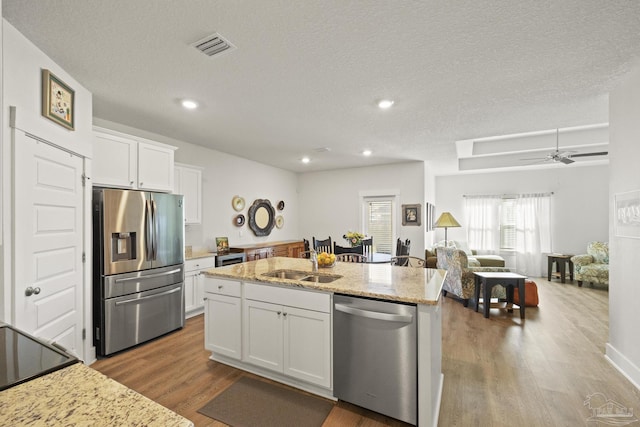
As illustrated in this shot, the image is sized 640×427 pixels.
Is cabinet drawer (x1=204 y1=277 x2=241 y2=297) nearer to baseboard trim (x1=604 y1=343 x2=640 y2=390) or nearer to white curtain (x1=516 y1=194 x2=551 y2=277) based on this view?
baseboard trim (x1=604 y1=343 x2=640 y2=390)

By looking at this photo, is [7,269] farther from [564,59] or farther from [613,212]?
[613,212]

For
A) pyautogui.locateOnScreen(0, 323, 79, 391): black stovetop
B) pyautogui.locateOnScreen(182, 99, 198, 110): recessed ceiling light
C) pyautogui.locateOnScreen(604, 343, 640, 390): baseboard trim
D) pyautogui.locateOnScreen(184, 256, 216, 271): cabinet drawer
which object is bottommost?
pyautogui.locateOnScreen(604, 343, 640, 390): baseboard trim

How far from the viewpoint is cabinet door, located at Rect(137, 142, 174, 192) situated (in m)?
3.33

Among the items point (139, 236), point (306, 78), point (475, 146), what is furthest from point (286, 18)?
point (475, 146)

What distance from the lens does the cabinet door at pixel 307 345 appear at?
2.19 metres

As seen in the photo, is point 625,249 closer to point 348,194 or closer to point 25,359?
point 25,359

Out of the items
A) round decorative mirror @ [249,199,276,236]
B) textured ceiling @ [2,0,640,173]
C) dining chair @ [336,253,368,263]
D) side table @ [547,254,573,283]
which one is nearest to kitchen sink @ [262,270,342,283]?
dining chair @ [336,253,368,263]

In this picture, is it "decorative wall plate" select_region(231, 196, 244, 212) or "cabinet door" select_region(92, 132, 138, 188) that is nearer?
"cabinet door" select_region(92, 132, 138, 188)

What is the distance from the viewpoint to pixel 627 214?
2537mm

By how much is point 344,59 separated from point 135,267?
2.92m

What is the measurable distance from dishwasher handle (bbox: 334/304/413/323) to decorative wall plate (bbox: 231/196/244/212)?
12.3ft

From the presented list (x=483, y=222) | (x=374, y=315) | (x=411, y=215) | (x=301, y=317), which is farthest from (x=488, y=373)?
(x=483, y=222)

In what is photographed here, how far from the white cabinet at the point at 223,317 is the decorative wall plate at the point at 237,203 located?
2.76 metres

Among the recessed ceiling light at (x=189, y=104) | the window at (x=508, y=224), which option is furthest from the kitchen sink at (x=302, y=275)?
the window at (x=508, y=224)
